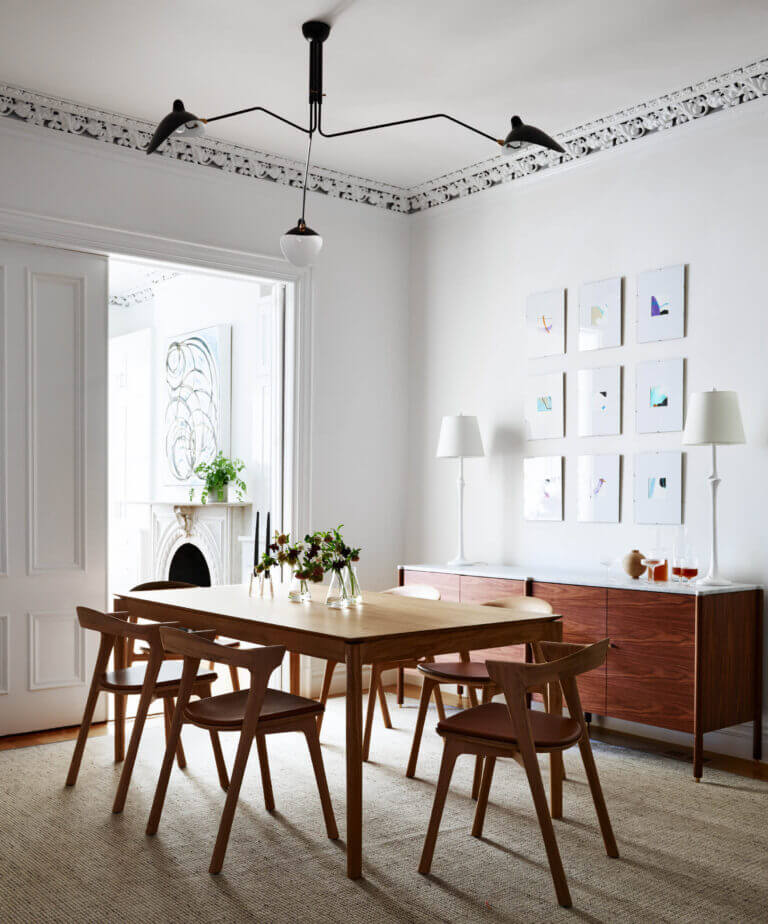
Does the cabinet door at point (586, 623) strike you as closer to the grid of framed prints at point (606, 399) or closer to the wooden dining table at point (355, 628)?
the grid of framed prints at point (606, 399)

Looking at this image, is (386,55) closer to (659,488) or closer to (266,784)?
(659,488)

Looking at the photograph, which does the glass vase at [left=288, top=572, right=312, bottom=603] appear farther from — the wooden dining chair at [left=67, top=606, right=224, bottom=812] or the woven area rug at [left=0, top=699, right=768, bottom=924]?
the woven area rug at [left=0, top=699, right=768, bottom=924]

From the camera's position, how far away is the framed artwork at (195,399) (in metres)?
7.46

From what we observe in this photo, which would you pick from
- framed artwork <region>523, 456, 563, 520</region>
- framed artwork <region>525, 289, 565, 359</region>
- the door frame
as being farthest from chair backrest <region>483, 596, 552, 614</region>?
the door frame

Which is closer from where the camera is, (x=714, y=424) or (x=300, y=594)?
(x=300, y=594)

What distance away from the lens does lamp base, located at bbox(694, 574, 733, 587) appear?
4.21 metres

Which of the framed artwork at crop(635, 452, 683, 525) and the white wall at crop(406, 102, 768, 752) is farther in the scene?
the framed artwork at crop(635, 452, 683, 525)

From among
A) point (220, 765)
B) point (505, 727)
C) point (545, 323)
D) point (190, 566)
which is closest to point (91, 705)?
point (220, 765)

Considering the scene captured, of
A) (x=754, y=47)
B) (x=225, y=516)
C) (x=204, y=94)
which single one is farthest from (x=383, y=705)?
(x=754, y=47)

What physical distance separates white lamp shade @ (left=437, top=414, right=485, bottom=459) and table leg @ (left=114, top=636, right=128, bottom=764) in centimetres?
219

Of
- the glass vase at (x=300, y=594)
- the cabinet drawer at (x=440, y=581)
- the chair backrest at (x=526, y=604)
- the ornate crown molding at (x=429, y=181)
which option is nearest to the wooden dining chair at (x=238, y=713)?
the glass vase at (x=300, y=594)

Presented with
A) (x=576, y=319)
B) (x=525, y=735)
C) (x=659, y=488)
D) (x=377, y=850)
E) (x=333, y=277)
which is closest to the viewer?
(x=525, y=735)

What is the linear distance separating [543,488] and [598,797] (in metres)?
2.49

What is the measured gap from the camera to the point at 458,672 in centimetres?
405
